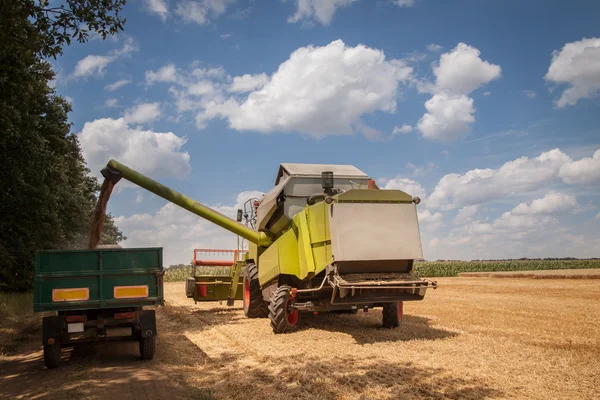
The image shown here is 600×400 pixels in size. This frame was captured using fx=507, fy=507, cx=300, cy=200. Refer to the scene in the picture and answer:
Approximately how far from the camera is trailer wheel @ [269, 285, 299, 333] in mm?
11008

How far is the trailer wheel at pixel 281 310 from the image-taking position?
36.1 ft

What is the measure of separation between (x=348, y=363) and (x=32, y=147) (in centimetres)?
1449

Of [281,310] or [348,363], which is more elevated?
[281,310]

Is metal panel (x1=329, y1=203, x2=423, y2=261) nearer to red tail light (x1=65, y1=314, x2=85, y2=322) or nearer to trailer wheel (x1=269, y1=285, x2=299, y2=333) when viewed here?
trailer wheel (x1=269, y1=285, x2=299, y2=333)

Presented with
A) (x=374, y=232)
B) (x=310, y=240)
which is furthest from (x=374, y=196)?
(x=310, y=240)

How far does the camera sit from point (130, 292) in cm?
915

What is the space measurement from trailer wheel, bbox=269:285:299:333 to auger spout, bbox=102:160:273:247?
9.08 ft

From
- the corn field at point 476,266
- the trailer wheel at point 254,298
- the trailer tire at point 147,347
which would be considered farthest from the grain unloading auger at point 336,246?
the corn field at point 476,266

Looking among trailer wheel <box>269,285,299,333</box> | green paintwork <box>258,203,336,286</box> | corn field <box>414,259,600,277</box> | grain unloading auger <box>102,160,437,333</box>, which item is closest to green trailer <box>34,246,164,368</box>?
trailer wheel <box>269,285,299,333</box>

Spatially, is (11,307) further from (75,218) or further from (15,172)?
(75,218)

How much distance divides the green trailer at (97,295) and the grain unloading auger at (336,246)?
2932 millimetres

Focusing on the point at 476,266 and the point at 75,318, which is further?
the point at 476,266

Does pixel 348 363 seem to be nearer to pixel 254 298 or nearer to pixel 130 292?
pixel 130 292

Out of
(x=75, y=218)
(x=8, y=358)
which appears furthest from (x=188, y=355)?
(x=75, y=218)
